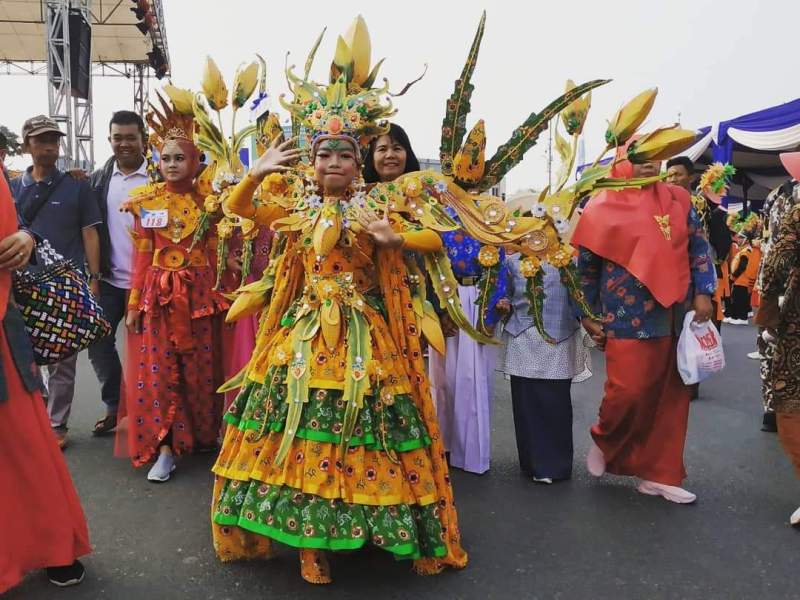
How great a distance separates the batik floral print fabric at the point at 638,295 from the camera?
3.36 m

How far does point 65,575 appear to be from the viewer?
2502 mm

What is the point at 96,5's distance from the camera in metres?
13.8

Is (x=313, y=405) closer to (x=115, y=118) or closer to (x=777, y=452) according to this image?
(x=115, y=118)

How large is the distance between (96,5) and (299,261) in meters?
13.8

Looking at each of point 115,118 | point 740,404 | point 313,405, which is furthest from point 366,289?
point 740,404

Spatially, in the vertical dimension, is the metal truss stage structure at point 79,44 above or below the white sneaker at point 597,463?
above

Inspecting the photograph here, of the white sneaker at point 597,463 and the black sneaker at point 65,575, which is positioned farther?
the white sneaker at point 597,463

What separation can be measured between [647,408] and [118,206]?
3460 millimetres

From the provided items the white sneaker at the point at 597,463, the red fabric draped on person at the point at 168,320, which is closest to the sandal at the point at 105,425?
the red fabric draped on person at the point at 168,320

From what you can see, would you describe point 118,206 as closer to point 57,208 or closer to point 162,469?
point 57,208

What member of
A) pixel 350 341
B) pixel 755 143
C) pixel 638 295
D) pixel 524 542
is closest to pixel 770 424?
pixel 638 295

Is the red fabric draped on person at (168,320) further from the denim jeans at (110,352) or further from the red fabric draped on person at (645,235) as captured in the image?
the red fabric draped on person at (645,235)

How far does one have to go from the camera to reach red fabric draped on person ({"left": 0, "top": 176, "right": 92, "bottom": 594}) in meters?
2.30

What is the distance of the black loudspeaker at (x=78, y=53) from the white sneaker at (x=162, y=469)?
8109 mm
